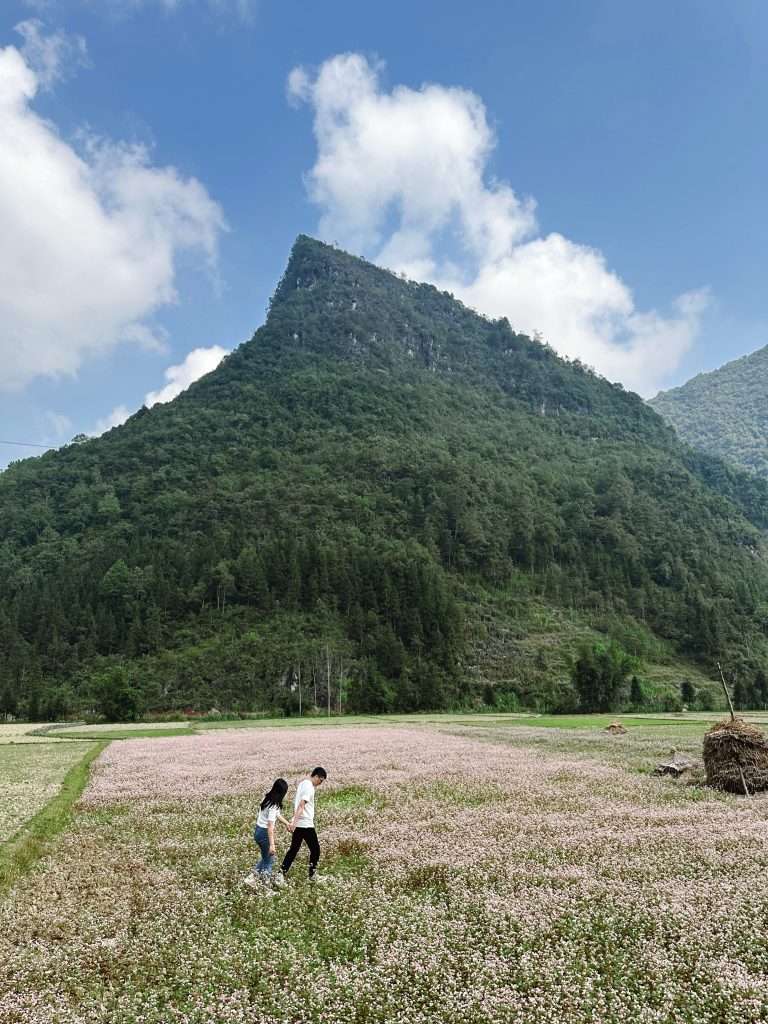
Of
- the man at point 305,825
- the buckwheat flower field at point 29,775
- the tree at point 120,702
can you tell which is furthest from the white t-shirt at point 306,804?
the tree at point 120,702

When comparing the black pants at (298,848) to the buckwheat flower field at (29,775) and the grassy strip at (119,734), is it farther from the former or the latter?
the grassy strip at (119,734)

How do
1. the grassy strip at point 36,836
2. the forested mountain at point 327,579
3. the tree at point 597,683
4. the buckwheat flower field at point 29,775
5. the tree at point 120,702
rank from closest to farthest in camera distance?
the grassy strip at point 36,836 → the buckwheat flower field at point 29,775 → the tree at point 120,702 → the tree at point 597,683 → the forested mountain at point 327,579

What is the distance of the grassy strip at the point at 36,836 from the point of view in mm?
14539

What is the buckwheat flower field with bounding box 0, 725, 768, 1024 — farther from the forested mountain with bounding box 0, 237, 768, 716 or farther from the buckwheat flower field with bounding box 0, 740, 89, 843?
the forested mountain with bounding box 0, 237, 768, 716

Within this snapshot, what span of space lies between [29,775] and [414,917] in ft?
82.4

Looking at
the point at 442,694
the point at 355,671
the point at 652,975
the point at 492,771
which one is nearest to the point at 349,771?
the point at 492,771

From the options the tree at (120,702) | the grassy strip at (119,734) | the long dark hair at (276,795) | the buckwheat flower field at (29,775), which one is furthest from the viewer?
the tree at (120,702)

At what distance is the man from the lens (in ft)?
44.2

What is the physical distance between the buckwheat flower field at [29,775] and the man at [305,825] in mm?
8664

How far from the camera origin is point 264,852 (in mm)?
13453

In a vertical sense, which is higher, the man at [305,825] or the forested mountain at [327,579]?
the forested mountain at [327,579]

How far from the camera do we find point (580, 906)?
1148 centimetres

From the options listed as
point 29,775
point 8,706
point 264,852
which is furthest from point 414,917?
point 8,706

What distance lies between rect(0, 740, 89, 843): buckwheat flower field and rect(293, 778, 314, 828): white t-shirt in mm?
8835
